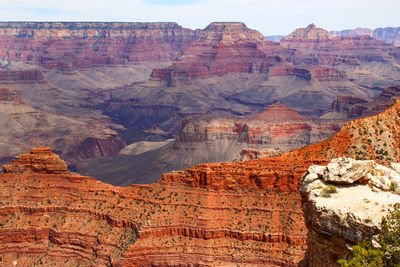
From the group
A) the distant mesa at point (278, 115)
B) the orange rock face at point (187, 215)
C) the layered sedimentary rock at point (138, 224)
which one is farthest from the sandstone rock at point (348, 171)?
the distant mesa at point (278, 115)

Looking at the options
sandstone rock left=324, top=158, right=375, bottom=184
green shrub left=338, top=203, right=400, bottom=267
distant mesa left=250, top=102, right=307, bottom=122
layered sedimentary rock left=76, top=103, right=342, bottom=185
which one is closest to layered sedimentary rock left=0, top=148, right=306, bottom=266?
sandstone rock left=324, top=158, right=375, bottom=184

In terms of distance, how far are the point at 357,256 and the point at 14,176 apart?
51098 millimetres

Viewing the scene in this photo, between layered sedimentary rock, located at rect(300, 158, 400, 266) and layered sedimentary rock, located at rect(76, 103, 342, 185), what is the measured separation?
95534 millimetres

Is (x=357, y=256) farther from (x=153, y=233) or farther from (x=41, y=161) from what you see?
(x=41, y=161)

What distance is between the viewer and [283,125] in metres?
146

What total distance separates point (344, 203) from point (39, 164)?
46.6 metres

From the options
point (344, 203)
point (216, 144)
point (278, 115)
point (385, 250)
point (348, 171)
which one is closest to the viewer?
point (385, 250)

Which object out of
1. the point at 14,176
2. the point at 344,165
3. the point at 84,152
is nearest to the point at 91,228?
the point at 14,176

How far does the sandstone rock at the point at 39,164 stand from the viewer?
6400 cm

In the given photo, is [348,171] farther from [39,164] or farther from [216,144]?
[216,144]

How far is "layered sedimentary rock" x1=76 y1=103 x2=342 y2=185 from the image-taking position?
135 metres

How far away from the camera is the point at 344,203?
2836 centimetres

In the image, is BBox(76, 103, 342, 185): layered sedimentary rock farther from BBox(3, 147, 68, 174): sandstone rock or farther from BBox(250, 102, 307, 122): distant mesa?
BBox(3, 147, 68, 174): sandstone rock

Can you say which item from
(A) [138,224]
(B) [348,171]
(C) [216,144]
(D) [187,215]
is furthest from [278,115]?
(B) [348,171]
